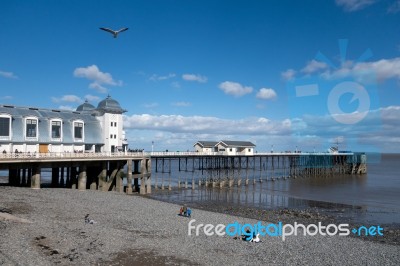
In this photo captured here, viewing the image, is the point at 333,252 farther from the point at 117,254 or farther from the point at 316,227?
the point at 117,254

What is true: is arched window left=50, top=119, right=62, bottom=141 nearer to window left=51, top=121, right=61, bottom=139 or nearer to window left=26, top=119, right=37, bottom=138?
window left=51, top=121, right=61, bottom=139

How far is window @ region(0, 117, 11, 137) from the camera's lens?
3170 cm

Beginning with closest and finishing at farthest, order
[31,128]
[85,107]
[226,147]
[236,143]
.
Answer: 1. [31,128]
2. [85,107]
3. [226,147]
4. [236,143]

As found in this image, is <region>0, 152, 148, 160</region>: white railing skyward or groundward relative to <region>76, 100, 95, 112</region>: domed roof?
groundward

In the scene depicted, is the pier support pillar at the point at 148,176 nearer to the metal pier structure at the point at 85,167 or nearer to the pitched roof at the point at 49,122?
the metal pier structure at the point at 85,167

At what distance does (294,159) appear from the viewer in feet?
231

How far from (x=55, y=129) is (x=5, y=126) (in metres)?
4.76

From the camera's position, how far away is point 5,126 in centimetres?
3192

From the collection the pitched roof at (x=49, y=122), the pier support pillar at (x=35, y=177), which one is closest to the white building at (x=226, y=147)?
the pitched roof at (x=49, y=122)

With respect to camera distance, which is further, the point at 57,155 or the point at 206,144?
the point at 206,144

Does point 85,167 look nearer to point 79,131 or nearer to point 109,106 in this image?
point 79,131

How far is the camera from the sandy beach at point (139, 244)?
44.4ft

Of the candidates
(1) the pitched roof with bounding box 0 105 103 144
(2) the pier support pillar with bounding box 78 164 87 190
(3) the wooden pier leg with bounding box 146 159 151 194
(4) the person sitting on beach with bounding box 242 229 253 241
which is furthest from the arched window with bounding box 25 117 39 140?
(4) the person sitting on beach with bounding box 242 229 253 241

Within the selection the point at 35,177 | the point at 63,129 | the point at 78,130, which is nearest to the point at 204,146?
the point at 78,130
